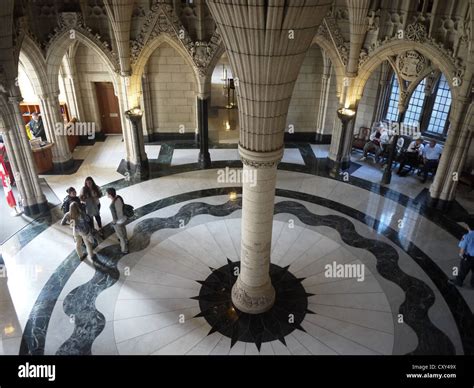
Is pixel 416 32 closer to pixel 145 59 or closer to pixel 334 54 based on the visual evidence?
pixel 334 54

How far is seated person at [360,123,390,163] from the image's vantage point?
1386cm

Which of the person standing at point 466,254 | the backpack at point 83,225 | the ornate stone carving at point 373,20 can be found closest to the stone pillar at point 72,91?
the backpack at point 83,225

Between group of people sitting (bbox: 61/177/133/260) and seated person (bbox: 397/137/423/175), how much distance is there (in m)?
9.15

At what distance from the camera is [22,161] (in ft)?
34.2

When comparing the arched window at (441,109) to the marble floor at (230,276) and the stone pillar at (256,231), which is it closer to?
the marble floor at (230,276)

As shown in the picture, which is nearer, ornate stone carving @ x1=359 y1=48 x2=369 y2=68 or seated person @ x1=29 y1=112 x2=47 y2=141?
ornate stone carving @ x1=359 y1=48 x2=369 y2=68

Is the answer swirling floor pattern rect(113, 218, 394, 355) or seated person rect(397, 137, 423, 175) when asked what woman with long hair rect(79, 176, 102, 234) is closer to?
swirling floor pattern rect(113, 218, 394, 355)

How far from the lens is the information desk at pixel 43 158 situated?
12.7 metres

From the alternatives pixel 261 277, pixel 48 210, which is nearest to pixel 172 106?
pixel 48 210

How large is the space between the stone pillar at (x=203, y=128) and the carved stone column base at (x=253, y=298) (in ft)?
21.2

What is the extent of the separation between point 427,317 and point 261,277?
3340 millimetres

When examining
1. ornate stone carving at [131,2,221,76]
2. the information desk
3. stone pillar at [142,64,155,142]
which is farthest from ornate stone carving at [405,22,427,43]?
the information desk

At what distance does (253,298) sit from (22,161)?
7212 millimetres

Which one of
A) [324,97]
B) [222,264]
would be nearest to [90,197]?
[222,264]
